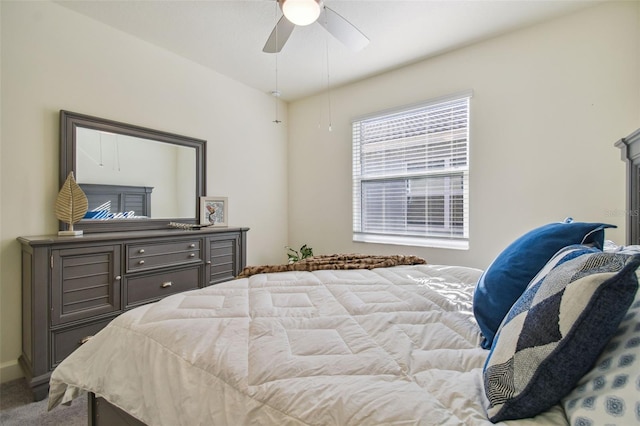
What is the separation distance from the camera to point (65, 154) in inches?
83.9

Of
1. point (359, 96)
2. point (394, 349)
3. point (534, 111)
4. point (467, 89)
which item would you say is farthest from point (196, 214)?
point (534, 111)

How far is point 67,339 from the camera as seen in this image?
6.16ft

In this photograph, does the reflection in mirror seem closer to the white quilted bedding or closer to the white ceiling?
the white ceiling

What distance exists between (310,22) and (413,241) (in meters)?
2.24

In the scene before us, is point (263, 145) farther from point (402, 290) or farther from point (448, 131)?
point (402, 290)

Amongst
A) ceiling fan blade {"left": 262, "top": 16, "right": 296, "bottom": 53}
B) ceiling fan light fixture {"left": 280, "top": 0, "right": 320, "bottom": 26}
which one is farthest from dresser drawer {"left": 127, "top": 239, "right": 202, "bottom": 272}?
ceiling fan light fixture {"left": 280, "top": 0, "right": 320, "bottom": 26}

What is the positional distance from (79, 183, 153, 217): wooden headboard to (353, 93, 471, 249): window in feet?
7.16

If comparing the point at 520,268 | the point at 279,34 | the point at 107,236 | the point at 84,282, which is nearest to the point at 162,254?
the point at 107,236

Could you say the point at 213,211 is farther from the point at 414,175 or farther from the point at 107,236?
the point at 414,175

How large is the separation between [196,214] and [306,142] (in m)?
1.70

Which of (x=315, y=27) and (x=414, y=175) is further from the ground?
(x=315, y=27)

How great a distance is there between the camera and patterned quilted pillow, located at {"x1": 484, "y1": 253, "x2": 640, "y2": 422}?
507 millimetres

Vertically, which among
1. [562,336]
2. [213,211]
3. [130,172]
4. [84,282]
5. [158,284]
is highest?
[130,172]

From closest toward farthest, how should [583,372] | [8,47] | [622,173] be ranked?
[583,372], [8,47], [622,173]
